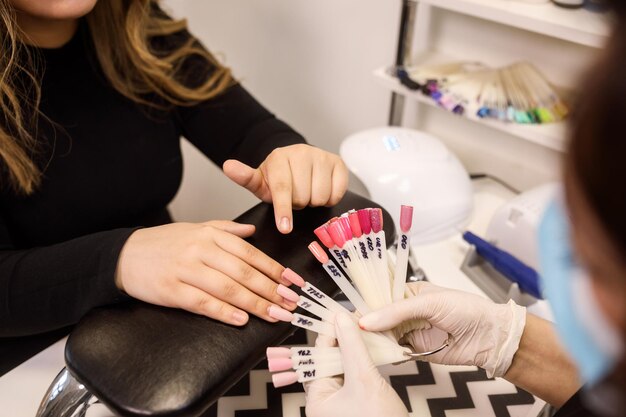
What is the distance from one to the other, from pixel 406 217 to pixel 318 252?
112 millimetres

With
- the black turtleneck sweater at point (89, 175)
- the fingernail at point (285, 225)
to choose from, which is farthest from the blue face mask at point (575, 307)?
the black turtleneck sweater at point (89, 175)

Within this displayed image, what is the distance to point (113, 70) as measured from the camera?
89cm

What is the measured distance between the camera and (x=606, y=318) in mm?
261

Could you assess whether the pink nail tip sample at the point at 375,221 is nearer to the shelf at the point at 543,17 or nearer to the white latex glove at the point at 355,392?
the white latex glove at the point at 355,392

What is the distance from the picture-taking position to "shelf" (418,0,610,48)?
0.76 metres

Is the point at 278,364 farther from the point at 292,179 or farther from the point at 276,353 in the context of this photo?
the point at 292,179

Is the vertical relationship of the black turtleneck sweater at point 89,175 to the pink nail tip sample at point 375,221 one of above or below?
below

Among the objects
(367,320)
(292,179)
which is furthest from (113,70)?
(367,320)

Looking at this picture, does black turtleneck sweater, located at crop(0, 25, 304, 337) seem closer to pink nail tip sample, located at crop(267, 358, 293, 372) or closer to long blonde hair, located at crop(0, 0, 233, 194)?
long blonde hair, located at crop(0, 0, 233, 194)

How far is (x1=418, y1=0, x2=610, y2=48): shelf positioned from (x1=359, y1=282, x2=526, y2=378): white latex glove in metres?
0.44

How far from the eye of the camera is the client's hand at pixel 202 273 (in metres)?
0.55

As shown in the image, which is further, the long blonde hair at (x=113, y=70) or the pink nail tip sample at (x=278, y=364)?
the long blonde hair at (x=113, y=70)

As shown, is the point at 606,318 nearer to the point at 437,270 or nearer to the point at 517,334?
the point at 517,334

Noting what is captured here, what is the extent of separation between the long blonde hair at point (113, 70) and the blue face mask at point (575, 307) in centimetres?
71
